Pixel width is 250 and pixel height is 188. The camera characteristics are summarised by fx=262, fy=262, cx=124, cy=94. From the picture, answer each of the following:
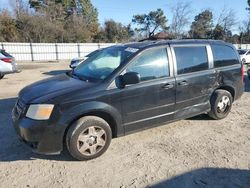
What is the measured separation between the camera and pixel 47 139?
370cm

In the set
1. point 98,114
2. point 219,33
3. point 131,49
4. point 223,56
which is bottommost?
point 98,114

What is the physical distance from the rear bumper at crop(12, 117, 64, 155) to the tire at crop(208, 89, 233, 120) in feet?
10.9

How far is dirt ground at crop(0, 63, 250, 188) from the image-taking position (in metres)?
3.41

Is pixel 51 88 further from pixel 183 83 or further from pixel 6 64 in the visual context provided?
pixel 6 64

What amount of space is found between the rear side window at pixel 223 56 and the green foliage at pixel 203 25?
161 ft

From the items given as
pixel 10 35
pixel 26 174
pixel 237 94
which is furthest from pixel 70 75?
pixel 10 35

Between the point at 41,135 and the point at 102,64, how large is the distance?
171 cm

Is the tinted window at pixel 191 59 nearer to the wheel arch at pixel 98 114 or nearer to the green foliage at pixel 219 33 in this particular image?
the wheel arch at pixel 98 114

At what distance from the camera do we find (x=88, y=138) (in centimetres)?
396

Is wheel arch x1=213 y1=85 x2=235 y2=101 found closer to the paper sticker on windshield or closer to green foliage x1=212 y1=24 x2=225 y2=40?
the paper sticker on windshield

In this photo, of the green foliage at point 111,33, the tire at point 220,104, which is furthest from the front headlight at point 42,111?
the green foliage at point 111,33

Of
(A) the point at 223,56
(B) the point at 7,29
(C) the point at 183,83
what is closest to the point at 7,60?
(C) the point at 183,83

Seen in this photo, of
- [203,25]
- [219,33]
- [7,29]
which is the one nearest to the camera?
[7,29]

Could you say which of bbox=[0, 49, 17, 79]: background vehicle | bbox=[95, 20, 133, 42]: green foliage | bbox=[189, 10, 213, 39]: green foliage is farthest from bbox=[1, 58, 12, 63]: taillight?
bbox=[189, 10, 213, 39]: green foliage
